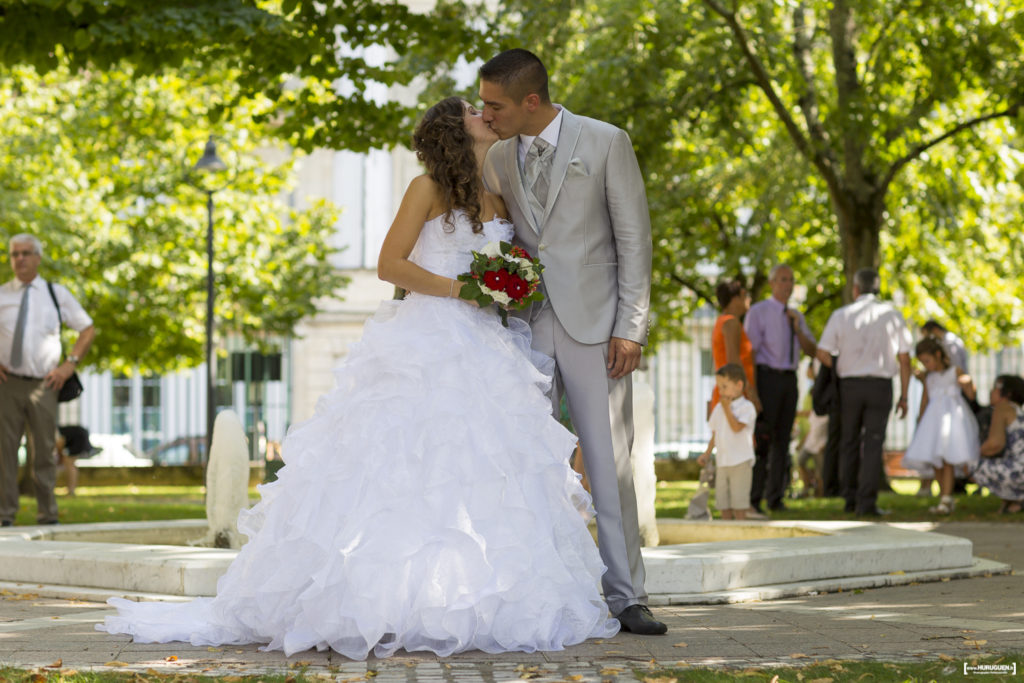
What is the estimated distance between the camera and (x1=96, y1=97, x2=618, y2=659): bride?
213 inches

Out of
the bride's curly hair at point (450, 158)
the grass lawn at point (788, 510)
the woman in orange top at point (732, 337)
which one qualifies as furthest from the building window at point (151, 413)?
the bride's curly hair at point (450, 158)

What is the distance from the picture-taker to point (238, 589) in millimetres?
5773

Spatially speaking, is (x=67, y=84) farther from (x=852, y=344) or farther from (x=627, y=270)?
(x=627, y=270)

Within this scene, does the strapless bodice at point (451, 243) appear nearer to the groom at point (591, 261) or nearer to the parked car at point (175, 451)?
the groom at point (591, 261)

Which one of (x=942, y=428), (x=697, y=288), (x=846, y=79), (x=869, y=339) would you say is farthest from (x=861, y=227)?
(x=697, y=288)

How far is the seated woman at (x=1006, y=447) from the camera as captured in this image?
13352 mm

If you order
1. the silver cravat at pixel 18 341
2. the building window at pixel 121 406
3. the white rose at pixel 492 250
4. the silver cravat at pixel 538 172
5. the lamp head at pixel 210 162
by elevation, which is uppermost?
the lamp head at pixel 210 162

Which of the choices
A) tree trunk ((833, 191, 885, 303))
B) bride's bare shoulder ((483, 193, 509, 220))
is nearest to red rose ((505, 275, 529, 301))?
bride's bare shoulder ((483, 193, 509, 220))

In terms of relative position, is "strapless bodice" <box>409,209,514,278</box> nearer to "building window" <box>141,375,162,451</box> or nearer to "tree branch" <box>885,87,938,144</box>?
"tree branch" <box>885,87,938,144</box>

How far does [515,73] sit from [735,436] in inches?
224

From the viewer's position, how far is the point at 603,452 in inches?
240

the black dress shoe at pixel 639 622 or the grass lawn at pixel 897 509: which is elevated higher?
the black dress shoe at pixel 639 622

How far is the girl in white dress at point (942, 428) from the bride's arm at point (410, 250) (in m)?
8.82

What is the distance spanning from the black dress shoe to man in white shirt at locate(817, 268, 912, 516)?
709cm
